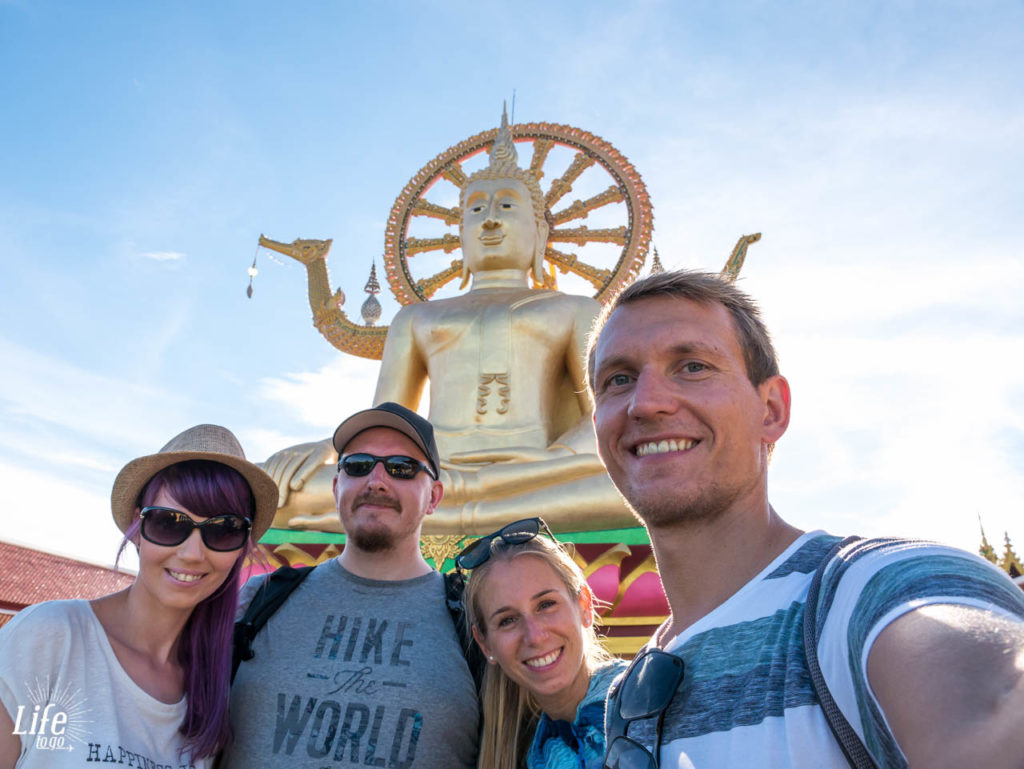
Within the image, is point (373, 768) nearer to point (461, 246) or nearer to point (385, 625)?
point (385, 625)

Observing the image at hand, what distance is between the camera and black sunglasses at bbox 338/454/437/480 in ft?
7.69

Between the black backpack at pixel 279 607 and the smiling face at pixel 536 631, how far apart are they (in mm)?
156

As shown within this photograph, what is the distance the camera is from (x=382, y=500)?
2.28 m

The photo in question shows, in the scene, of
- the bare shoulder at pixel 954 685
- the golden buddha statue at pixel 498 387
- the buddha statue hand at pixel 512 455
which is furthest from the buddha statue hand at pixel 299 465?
the bare shoulder at pixel 954 685

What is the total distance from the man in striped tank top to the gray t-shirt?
802mm

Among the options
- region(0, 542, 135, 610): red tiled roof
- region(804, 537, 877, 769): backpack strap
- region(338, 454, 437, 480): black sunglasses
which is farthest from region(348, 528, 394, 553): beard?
region(0, 542, 135, 610): red tiled roof

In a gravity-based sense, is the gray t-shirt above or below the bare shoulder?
above

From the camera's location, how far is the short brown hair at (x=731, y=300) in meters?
1.29

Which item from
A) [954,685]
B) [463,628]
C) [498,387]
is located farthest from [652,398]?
[498,387]

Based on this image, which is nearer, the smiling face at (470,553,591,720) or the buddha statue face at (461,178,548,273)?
the smiling face at (470,553,591,720)

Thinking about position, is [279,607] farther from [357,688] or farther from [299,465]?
[299,465]

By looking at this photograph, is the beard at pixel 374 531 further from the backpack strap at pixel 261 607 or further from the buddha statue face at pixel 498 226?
the buddha statue face at pixel 498 226

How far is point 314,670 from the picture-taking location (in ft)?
6.58

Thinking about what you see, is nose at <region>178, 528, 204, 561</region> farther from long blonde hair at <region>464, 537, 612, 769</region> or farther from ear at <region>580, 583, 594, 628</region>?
ear at <region>580, 583, 594, 628</region>
